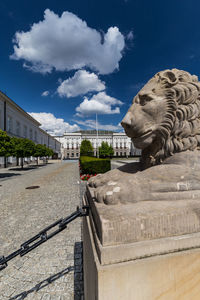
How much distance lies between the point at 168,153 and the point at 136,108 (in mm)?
548

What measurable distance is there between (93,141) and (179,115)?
73401mm

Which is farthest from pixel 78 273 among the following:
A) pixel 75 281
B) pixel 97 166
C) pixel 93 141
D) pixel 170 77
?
pixel 93 141

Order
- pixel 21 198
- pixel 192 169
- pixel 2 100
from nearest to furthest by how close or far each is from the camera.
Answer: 1. pixel 192 169
2. pixel 21 198
3. pixel 2 100

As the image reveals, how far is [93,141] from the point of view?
7469 cm

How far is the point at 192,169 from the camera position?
132cm

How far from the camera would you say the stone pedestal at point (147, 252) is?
0.93 meters

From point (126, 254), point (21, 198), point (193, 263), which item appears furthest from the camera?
point (21, 198)

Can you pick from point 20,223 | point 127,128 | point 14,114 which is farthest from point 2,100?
point 127,128

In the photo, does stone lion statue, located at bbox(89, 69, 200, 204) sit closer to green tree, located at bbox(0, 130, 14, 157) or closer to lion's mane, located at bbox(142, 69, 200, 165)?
lion's mane, located at bbox(142, 69, 200, 165)

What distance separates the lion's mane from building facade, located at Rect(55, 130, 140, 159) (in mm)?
72847

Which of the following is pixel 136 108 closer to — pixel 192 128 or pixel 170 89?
pixel 170 89

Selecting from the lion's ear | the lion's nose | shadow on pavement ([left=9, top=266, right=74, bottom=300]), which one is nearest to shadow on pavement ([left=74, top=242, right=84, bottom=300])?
shadow on pavement ([left=9, top=266, right=74, bottom=300])

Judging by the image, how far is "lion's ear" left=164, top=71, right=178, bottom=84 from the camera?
1.47 metres

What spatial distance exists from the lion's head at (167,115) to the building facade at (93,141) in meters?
72.8
